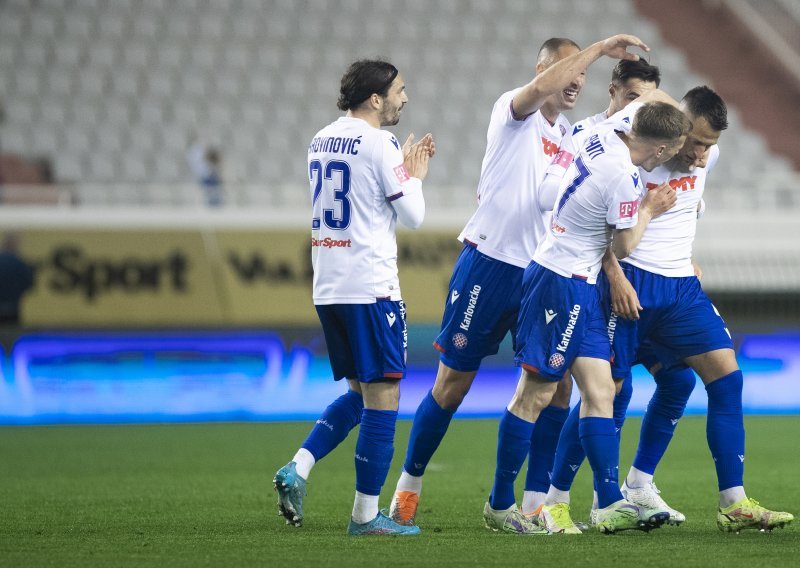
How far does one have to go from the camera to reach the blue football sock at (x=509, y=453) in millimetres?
5809

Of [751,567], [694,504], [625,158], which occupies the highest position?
[625,158]

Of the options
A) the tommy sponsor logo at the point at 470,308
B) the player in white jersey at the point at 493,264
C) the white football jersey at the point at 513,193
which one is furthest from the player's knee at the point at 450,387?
the white football jersey at the point at 513,193

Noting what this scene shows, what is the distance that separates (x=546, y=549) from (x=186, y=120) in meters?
12.6

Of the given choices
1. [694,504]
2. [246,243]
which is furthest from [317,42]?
[694,504]

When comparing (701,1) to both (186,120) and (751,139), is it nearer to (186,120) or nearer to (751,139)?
(751,139)

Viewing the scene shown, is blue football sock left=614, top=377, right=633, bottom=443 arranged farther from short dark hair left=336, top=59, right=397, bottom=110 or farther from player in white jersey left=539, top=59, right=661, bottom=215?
short dark hair left=336, top=59, right=397, bottom=110

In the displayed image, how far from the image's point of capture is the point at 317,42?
59.6 feet

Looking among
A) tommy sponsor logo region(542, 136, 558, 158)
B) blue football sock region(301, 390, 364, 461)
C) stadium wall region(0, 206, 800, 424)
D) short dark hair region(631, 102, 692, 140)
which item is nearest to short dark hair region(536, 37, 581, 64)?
tommy sponsor logo region(542, 136, 558, 158)

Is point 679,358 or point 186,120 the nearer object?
point 679,358

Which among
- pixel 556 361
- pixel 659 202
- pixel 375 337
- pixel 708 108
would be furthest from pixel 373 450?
pixel 708 108

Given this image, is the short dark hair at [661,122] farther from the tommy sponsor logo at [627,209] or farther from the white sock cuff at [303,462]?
the white sock cuff at [303,462]

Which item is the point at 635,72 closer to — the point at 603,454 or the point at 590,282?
the point at 590,282

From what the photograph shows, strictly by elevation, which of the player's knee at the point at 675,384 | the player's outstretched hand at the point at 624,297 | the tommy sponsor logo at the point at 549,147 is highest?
the tommy sponsor logo at the point at 549,147

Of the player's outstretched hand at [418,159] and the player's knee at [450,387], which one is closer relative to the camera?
the player's outstretched hand at [418,159]
